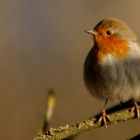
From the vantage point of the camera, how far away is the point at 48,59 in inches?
370

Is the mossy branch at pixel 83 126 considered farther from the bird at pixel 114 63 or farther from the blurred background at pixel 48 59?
the blurred background at pixel 48 59

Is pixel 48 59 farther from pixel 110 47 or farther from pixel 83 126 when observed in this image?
pixel 83 126

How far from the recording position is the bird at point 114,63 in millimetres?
5262

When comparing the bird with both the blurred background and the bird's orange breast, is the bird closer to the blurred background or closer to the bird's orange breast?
the bird's orange breast

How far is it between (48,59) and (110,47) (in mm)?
4075

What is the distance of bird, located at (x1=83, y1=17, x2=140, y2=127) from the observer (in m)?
5.26

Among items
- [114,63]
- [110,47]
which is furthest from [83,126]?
[110,47]

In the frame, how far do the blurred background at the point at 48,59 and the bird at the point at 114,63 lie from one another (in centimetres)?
174

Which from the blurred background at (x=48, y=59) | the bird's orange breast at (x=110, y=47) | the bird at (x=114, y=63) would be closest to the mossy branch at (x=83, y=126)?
the bird at (x=114, y=63)

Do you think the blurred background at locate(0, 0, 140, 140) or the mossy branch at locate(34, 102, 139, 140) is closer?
the mossy branch at locate(34, 102, 139, 140)

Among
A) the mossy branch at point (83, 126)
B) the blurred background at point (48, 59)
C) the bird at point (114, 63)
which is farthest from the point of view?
the blurred background at point (48, 59)

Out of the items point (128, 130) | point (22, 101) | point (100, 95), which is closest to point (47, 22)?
point (22, 101)

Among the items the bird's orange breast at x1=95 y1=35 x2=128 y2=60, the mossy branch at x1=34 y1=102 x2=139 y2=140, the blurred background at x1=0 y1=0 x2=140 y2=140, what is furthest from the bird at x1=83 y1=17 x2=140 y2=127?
the blurred background at x1=0 y1=0 x2=140 y2=140

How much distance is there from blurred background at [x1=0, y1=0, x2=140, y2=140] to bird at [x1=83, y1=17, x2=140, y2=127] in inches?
68.3
